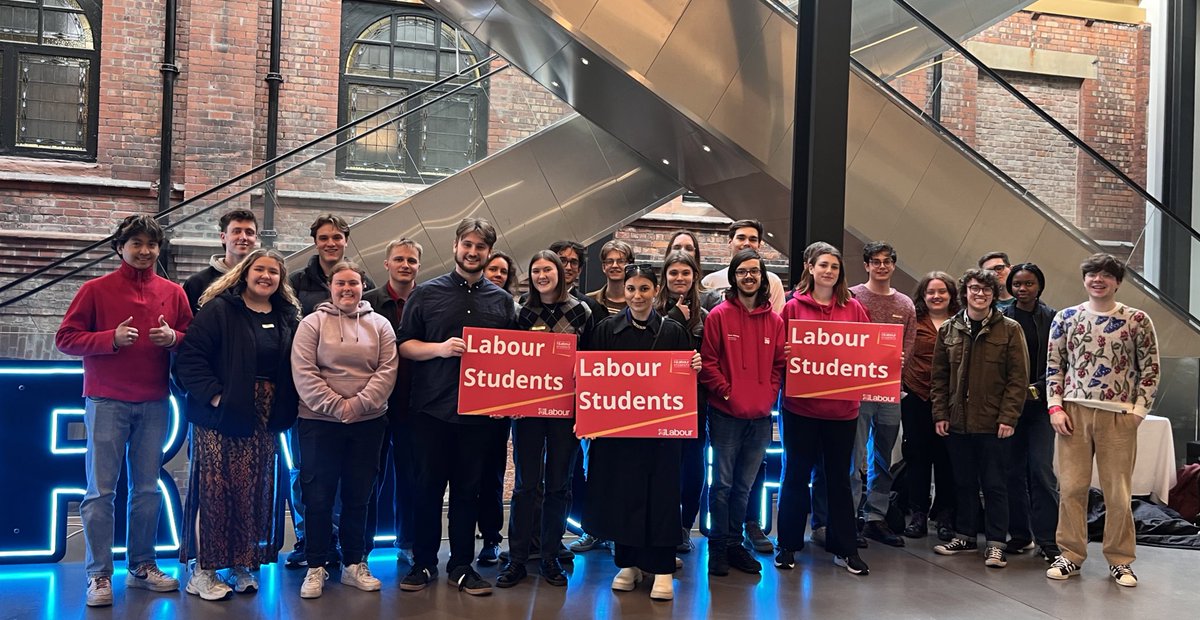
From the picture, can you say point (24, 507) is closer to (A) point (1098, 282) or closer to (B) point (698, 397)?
(B) point (698, 397)

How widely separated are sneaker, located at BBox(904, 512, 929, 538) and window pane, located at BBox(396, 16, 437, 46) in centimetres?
944

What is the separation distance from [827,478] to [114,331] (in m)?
3.84

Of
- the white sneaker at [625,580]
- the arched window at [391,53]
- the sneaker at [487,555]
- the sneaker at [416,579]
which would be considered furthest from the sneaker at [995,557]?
the arched window at [391,53]

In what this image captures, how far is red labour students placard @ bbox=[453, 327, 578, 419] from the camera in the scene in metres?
4.68

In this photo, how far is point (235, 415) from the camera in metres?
4.43

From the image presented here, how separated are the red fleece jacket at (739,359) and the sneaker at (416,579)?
5.87 ft

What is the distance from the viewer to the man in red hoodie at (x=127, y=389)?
14.5 feet

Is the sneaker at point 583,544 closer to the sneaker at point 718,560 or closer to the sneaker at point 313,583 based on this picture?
the sneaker at point 718,560

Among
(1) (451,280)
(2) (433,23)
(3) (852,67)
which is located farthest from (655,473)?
Result: (2) (433,23)

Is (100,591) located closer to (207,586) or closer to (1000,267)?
(207,586)

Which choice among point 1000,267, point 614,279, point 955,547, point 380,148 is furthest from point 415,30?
point 955,547

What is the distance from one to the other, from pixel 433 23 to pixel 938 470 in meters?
9.50

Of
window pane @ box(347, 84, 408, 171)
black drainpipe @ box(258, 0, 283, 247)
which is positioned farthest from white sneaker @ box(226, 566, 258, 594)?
black drainpipe @ box(258, 0, 283, 247)

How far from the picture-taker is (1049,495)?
583 cm
